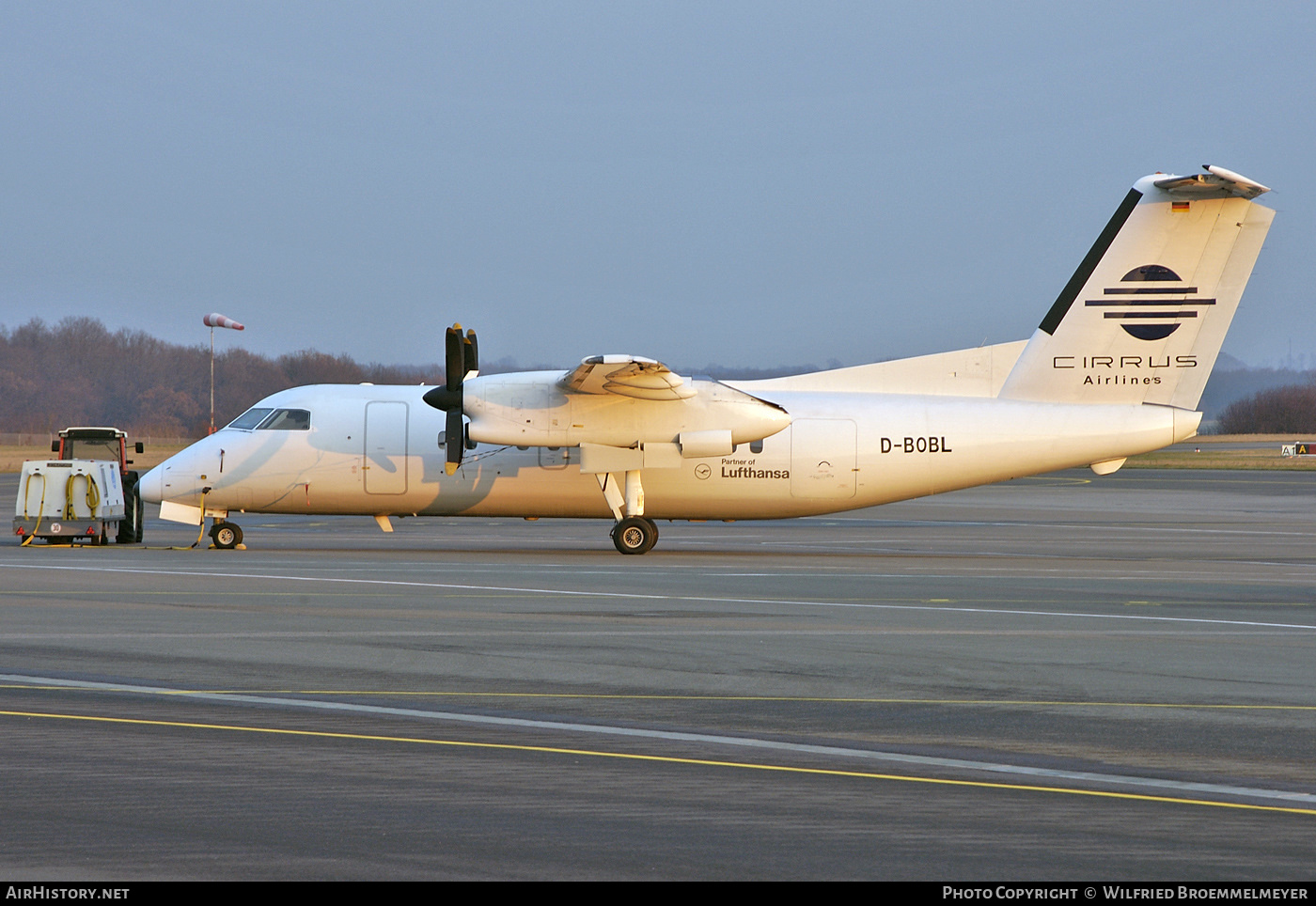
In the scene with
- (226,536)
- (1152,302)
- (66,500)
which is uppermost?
(1152,302)

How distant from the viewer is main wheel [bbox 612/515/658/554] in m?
20.6

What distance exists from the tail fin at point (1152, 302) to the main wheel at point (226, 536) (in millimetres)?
14153

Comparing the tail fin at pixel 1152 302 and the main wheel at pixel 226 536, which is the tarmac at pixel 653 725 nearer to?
the main wheel at pixel 226 536

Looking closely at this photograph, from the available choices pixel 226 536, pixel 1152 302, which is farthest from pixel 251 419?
pixel 1152 302

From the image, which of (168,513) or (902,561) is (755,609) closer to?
(902,561)

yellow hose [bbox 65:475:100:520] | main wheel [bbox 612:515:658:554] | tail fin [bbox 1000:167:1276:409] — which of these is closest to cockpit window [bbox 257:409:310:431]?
yellow hose [bbox 65:475:100:520]

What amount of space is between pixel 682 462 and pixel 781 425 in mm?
1956

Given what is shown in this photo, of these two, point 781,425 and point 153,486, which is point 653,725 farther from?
point 153,486

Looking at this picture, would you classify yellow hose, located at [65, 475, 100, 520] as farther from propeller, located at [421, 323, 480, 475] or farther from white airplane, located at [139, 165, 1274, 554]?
propeller, located at [421, 323, 480, 475]

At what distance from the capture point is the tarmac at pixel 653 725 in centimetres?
523

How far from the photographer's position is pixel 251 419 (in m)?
21.7

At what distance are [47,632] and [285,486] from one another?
33.4 ft

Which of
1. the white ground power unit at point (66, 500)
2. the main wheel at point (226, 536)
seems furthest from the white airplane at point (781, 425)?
the white ground power unit at point (66, 500)

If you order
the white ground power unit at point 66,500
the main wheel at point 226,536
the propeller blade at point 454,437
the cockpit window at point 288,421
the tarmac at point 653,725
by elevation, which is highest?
the cockpit window at point 288,421
